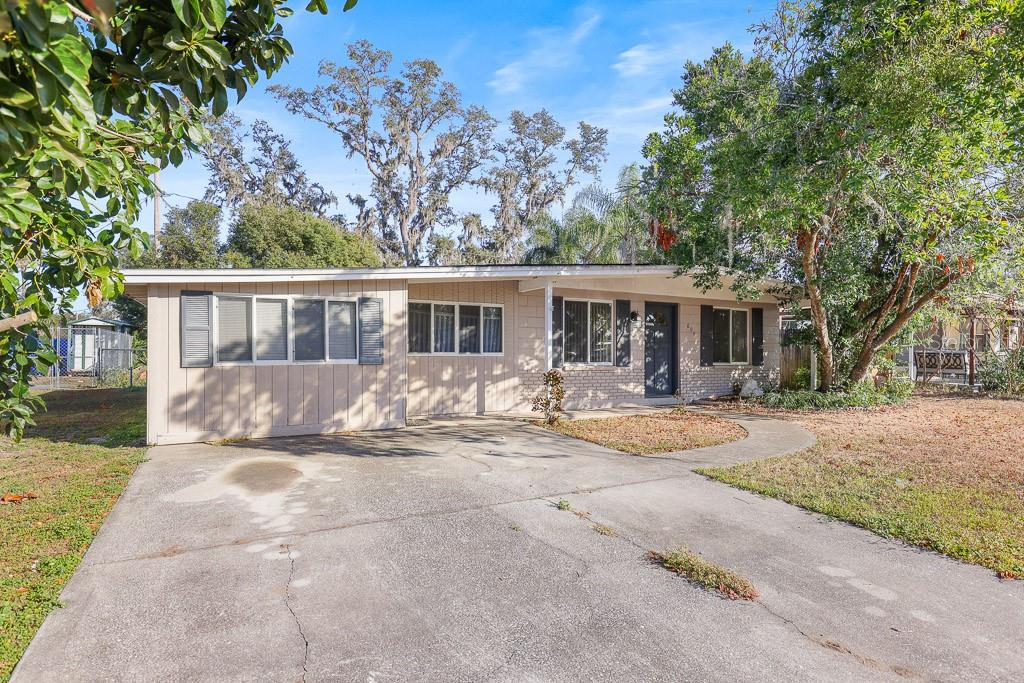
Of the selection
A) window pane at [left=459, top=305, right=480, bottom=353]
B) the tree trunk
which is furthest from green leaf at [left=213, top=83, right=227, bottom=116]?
the tree trunk

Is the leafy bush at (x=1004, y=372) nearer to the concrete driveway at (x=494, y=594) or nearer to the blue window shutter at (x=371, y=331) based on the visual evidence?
the concrete driveway at (x=494, y=594)

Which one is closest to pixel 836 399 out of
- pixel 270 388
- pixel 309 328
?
pixel 309 328

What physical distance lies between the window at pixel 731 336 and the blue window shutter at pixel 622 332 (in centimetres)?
277

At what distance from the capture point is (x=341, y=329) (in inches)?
371

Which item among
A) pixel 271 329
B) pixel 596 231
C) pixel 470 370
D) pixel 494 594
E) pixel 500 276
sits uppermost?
pixel 596 231

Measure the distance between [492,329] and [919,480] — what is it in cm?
748

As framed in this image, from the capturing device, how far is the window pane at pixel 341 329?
9.33m

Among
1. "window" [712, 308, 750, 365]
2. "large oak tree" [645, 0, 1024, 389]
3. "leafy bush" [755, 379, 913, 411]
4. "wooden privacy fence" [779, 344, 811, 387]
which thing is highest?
"large oak tree" [645, 0, 1024, 389]

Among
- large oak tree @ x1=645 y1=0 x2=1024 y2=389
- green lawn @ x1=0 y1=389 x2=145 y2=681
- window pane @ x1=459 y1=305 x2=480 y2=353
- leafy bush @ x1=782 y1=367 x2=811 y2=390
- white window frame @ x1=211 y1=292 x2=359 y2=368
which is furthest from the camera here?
leafy bush @ x1=782 y1=367 x2=811 y2=390

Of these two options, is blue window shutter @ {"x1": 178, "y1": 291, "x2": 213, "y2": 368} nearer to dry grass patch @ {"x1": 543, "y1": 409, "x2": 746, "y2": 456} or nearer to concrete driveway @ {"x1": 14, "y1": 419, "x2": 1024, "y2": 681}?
concrete driveway @ {"x1": 14, "y1": 419, "x2": 1024, "y2": 681}

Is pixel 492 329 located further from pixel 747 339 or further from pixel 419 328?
pixel 747 339

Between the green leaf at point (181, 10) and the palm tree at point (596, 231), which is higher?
the palm tree at point (596, 231)

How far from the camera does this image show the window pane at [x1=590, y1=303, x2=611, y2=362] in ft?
42.0

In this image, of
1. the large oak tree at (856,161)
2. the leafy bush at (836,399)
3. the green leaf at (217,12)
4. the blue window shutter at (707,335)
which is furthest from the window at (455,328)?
the green leaf at (217,12)
